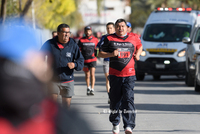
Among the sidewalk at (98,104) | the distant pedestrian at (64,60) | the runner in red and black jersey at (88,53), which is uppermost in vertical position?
the distant pedestrian at (64,60)

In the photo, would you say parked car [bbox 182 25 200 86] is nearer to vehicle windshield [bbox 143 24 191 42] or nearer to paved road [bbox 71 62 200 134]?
paved road [bbox 71 62 200 134]

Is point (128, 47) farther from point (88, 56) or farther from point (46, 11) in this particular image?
point (46, 11)

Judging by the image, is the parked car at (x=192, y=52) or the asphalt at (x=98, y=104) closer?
the asphalt at (x=98, y=104)

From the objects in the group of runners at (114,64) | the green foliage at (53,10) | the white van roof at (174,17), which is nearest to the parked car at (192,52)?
the white van roof at (174,17)

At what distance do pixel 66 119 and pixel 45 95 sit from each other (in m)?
→ 0.15

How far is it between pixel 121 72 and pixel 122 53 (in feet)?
0.94

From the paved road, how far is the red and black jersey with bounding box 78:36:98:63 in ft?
3.28

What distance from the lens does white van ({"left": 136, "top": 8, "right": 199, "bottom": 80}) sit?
1591 cm

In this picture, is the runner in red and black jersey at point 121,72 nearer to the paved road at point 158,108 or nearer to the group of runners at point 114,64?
the group of runners at point 114,64

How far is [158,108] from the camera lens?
9633 millimetres

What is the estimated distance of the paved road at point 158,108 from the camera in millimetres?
7353

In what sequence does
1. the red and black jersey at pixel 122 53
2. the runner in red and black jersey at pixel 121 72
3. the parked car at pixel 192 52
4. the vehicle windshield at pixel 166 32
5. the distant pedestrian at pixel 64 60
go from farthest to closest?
the vehicle windshield at pixel 166 32 < the parked car at pixel 192 52 < the distant pedestrian at pixel 64 60 < the red and black jersey at pixel 122 53 < the runner in red and black jersey at pixel 121 72

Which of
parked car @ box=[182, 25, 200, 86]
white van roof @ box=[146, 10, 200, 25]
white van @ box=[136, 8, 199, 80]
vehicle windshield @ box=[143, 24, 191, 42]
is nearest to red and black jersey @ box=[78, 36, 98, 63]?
parked car @ box=[182, 25, 200, 86]

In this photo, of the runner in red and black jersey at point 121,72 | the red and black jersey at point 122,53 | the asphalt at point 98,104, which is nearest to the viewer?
the runner in red and black jersey at point 121,72
